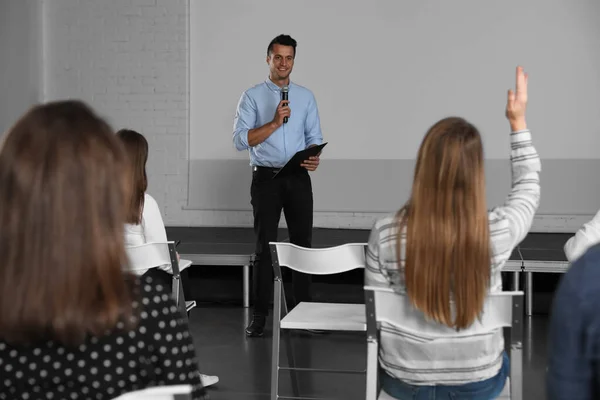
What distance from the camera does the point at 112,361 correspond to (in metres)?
1.43

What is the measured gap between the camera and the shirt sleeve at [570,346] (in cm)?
97

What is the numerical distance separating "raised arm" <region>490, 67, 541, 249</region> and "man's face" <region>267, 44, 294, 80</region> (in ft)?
8.42

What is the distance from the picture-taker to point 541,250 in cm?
582

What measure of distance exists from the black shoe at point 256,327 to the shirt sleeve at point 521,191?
107 inches

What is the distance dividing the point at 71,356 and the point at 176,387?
198 millimetres

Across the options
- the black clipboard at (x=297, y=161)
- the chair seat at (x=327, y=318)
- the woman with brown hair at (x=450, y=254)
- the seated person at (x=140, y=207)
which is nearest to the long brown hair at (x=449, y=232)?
the woman with brown hair at (x=450, y=254)

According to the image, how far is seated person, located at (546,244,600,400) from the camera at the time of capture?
0.96 meters

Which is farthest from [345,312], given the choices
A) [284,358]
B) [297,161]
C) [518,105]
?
[297,161]

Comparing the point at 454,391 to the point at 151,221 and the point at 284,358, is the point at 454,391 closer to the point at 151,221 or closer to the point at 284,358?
the point at 151,221

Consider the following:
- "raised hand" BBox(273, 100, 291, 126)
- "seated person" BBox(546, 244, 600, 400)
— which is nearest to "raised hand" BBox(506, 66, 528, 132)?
"seated person" BBox(546, 244, 600, 400)

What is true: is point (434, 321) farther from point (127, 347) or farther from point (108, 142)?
point (108, 142)

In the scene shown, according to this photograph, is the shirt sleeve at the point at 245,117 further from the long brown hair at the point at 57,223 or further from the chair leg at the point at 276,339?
the long brown hair at the point at 57,223

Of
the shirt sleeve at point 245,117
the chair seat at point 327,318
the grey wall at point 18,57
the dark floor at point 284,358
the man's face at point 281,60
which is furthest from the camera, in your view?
the grey wall at point 18,57

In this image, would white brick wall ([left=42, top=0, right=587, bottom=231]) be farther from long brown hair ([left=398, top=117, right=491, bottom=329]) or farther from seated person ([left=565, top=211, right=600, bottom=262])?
long brown hair ([left=398, top=117, right=491, bottom=329])
